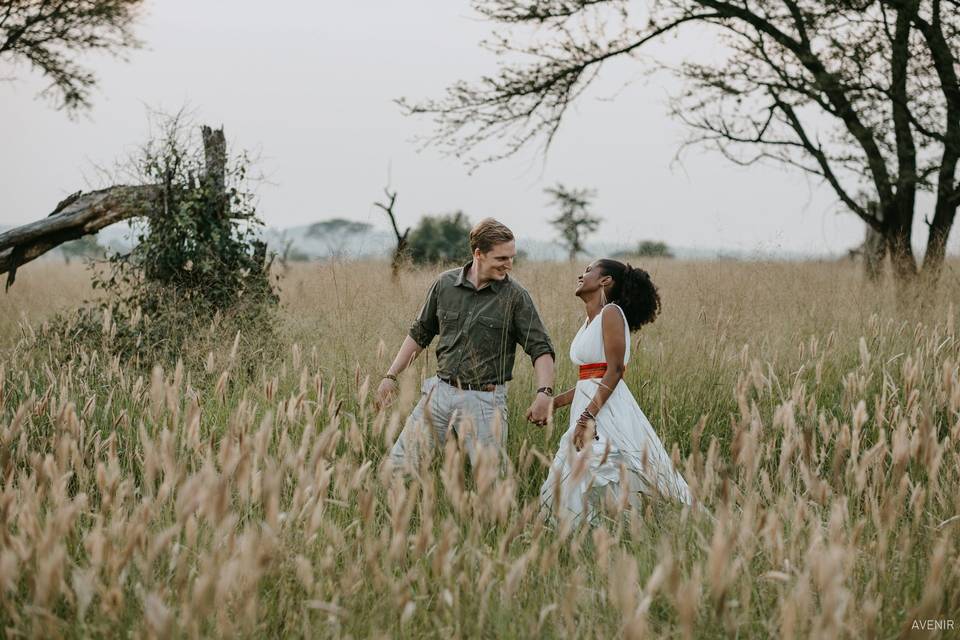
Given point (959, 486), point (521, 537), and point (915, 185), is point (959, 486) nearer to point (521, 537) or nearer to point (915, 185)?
point (521, 537)

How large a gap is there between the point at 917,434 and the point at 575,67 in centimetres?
883

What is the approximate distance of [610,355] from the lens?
370 centimetres

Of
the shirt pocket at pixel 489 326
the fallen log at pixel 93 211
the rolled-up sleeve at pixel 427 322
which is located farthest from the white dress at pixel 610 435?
the fallen log at pixel 93 211

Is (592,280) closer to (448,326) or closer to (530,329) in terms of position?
(530,329)

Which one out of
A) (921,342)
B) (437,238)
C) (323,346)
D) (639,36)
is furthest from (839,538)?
(437,238)

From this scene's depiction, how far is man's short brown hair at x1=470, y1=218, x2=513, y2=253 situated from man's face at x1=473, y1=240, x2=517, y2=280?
0.06ft

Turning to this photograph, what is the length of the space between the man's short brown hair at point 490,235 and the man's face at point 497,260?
0.02 metres

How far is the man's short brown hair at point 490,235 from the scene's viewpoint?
12.8 feet

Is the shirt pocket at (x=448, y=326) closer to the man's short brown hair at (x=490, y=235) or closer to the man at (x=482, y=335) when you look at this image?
the man at (x=482, y=335)

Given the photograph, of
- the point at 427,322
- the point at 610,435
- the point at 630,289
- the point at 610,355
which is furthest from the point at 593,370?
the point at 427,322

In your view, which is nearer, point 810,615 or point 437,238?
point 810,615

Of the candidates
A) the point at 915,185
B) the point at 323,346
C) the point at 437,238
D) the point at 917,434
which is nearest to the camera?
the point at 917,434

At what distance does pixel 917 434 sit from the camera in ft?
6.55

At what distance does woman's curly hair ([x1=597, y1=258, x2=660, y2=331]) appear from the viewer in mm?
3979
